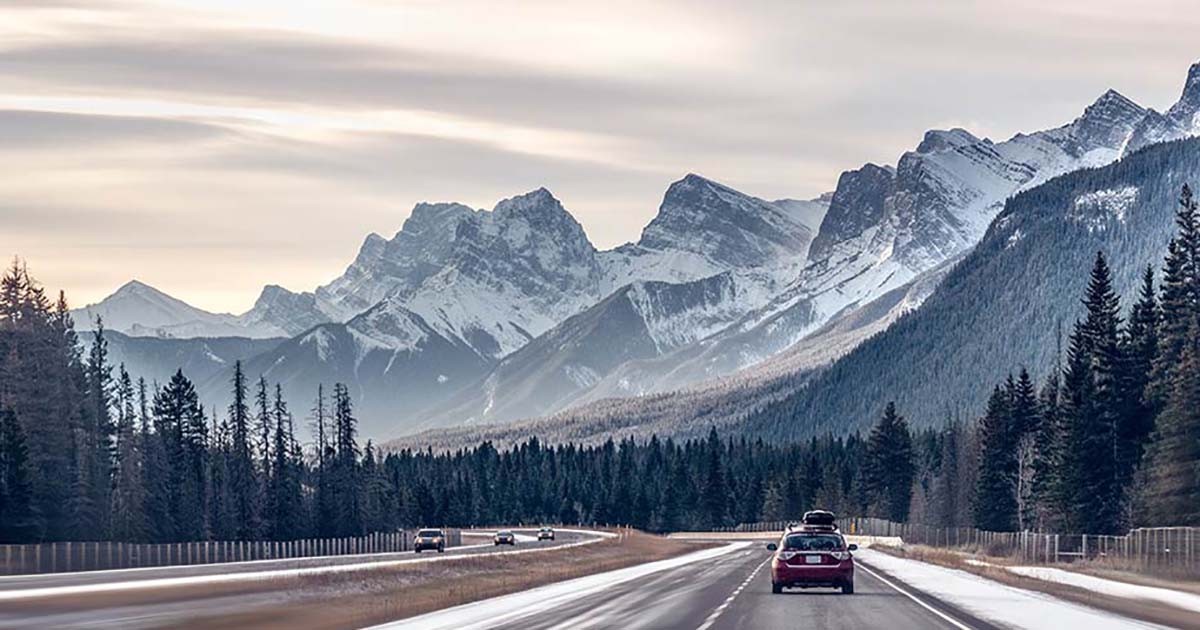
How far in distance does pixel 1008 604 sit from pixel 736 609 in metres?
9.00

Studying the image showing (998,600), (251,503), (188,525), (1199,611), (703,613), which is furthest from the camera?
(251,503)

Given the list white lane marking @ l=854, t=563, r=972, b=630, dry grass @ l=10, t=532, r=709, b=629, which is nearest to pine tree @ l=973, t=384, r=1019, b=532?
dry grass @ l=10, t=532, r=709, b=629

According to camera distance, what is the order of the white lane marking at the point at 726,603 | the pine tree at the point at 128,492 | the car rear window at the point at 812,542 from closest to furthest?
the white lane marking at the point at 726,603
the car rear window at the point at 812,542
the pine tree at the point at 128,492

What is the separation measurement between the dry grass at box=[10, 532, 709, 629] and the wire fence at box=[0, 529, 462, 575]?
2012 cm

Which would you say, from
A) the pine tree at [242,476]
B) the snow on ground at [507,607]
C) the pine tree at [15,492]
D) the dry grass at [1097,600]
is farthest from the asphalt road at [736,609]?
the pine tree at [242,476]

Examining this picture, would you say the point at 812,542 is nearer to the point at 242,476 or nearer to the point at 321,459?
the point at 242,476

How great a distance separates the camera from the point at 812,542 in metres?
58.6

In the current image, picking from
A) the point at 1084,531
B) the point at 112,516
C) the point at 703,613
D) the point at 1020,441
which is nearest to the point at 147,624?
the point at 703,613

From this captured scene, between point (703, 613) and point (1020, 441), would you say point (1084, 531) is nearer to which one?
point (1020, 441)

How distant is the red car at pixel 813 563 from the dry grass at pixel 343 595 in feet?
31.8

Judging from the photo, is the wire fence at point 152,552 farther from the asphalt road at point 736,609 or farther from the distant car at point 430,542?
the asphalt road at point 736,609

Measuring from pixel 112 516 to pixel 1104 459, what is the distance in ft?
211

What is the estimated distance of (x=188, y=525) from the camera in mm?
141375

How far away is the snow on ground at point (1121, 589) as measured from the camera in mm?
57438
